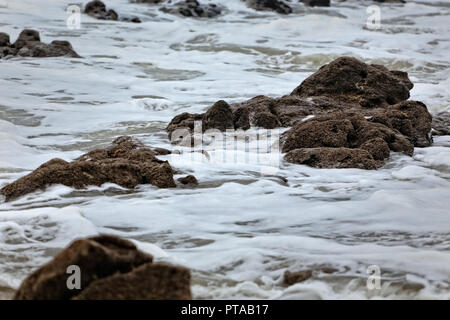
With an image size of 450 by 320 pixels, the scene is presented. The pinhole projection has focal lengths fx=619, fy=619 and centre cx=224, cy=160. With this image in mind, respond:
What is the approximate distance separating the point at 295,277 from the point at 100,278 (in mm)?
1197

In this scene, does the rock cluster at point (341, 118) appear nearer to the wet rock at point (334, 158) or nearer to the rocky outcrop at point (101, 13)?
the wet rock at point (334, 158)

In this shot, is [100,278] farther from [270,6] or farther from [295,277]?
[270,6]

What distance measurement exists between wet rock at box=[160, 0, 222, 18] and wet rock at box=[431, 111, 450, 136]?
47.8 feet

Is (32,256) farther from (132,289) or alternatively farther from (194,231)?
(132,289)

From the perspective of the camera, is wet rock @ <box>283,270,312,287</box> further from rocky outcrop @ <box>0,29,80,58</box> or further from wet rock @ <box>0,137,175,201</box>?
rocky outcrop @ <box>0,29,80,58</box>

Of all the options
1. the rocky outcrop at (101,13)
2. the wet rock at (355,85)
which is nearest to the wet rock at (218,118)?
the wet rock at (355,85)

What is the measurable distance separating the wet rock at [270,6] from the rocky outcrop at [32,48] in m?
10.9

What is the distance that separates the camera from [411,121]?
20.8ft

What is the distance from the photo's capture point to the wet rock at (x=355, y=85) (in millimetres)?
7328

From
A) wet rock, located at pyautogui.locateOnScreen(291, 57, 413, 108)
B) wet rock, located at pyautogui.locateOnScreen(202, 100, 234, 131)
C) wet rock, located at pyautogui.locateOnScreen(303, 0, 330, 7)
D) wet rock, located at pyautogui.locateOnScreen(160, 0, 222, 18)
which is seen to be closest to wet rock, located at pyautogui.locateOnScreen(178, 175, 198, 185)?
wet rock, located at pyautogui.locateOnScreen(202, 100, 234, 131)

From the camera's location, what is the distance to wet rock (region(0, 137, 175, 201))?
4578 mm

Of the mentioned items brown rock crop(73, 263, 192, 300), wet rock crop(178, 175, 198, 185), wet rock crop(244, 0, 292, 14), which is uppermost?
wet rock crop(244, 0, 292, 14)

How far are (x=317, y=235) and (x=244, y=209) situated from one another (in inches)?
28.3
